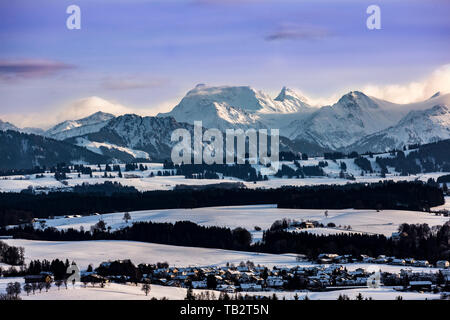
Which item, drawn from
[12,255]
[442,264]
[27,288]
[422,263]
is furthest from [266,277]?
[12,255]

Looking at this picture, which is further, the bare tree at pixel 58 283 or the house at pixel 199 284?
the house at pixel 199 284

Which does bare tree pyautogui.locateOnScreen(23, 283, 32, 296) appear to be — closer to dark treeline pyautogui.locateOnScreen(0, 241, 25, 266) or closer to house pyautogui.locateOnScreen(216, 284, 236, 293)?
house pyautogui.locateOnScreen(216, 284, 236, 293)

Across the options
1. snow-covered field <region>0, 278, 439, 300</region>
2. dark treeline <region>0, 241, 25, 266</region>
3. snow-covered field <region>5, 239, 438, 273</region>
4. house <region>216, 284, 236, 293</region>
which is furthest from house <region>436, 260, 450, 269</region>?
dark treeline <region>0, 241, 25, 266</region>

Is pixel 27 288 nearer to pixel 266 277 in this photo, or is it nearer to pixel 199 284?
pixel 199 284

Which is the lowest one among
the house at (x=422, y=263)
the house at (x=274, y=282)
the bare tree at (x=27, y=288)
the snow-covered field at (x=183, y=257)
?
the house at (x=274, y=282)

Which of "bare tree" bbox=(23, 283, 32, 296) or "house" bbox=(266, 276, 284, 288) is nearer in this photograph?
"bare tree" bbox=(23, 283, 32, 296)

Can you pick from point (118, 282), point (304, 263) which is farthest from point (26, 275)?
point (304, 263)

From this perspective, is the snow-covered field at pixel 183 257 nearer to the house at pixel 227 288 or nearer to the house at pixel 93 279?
the house at pixel 93 279

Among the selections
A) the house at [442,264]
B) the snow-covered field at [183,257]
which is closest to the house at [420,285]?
the snow-covered field at [183,257]
